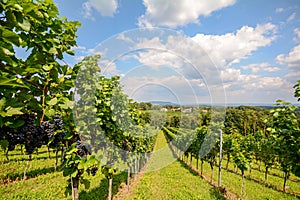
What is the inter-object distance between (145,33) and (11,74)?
13.5 feet

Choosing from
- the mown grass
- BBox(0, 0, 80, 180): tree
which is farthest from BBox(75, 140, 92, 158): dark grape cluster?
the mown grass

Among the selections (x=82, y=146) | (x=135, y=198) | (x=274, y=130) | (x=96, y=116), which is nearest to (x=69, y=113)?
(x=82, y=146)

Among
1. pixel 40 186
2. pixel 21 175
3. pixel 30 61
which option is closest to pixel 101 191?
pixel 40 186

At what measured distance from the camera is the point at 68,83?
1.65m

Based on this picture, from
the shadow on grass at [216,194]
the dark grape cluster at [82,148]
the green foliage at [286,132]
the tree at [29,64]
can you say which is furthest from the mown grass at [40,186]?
the tree at [29,64]

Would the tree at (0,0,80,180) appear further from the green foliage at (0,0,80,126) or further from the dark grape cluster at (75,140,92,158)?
the dark grape cluster at (75,140,92,158)

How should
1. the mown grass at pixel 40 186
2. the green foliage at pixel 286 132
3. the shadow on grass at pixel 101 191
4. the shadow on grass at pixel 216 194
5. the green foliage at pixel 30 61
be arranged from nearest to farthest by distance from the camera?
the green foliage at pixel 30 61 < the green foliage at pixel 286 132 < the mown grass at pixel 40 186 < the shadow on grass at pixel 101 191 < the shadow on grass at pixel 216 194

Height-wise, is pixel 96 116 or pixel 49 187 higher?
pixel 96 116

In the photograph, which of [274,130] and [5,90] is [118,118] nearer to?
[274,130]

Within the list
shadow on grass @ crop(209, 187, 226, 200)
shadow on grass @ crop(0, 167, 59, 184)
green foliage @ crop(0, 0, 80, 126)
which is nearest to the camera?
green foliage @ crop(0, 0, 80, 126)

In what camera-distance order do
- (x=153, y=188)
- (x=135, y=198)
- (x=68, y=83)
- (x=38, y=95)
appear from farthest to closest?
(x=153, y=188)
(x=135, y=198)
(x=68, y=83)
(x=38, y=95)

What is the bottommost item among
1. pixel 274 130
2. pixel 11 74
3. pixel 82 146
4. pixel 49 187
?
pixel 49 187

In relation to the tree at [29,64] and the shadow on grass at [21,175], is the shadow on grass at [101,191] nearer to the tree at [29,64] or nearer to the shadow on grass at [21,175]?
the shadow on grass at [21,175]

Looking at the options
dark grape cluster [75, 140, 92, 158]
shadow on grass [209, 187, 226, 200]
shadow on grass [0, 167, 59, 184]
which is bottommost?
shadow on grass [209, 187, 226, 200]
